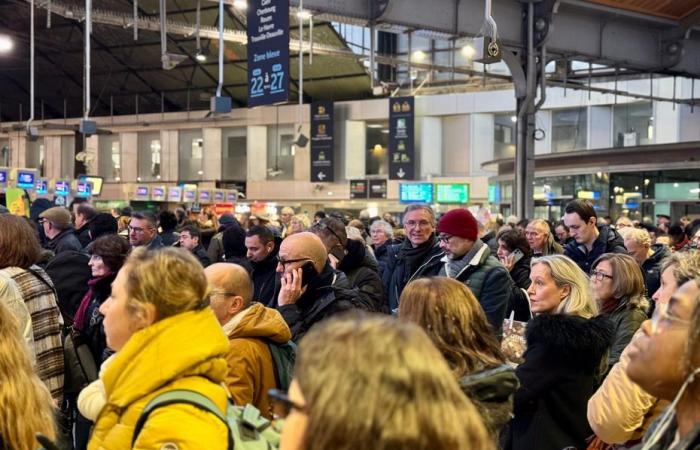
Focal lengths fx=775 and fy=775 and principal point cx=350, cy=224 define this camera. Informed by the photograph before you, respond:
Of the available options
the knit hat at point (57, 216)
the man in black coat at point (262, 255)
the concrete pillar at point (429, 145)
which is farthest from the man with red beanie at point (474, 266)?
the concrete pillar at point (429, 145)

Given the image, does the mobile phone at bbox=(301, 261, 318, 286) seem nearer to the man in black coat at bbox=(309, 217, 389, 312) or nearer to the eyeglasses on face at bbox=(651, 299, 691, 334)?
the man in black coat at bbox=(309, 217, 389, 312)

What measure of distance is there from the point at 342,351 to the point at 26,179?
67.9 ft

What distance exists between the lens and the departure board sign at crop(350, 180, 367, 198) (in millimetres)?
30016

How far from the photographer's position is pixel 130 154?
3616 cm

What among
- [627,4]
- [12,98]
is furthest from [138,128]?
[627,4]

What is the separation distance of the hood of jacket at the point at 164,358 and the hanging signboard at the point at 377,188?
27.6 m

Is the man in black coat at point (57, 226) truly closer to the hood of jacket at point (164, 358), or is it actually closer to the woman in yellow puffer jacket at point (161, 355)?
the woman in yellow puffer jacket at point (161, 355)

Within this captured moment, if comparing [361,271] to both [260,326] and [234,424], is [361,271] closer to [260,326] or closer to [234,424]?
[260,326]

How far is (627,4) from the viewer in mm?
13188

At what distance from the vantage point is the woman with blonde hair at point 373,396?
1.17 m

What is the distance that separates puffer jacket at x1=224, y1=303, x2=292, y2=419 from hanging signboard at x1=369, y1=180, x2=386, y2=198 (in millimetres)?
26857

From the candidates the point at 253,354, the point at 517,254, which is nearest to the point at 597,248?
the point at 517,254

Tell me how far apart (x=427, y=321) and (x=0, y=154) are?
41.3m

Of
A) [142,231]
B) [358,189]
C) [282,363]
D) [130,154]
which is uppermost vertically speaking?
[130,154]
